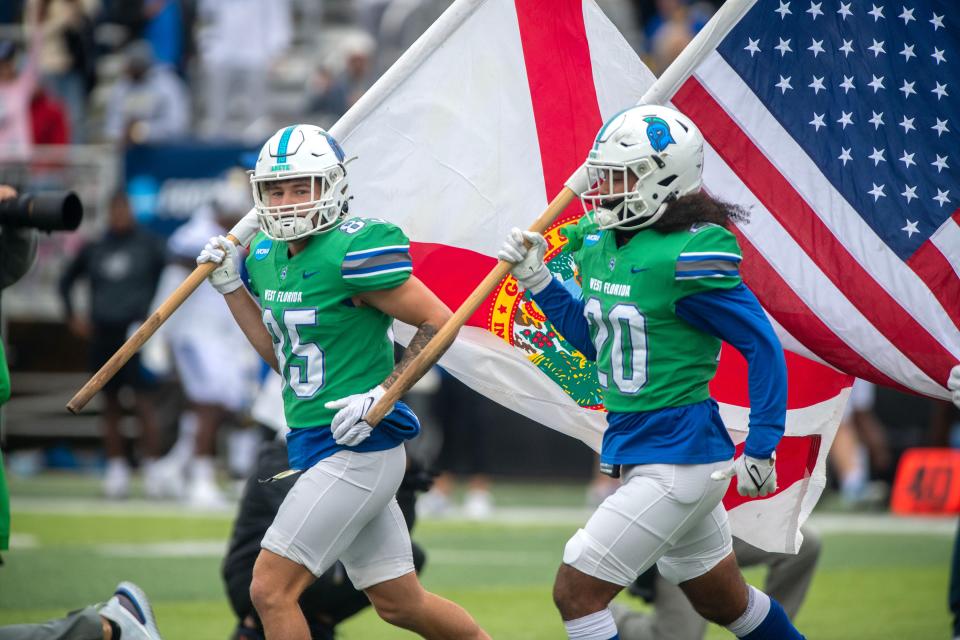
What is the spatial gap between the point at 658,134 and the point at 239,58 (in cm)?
1296

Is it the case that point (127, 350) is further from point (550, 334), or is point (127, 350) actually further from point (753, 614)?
point (753, 614)

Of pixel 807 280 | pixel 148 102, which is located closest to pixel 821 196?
pixel 807 280

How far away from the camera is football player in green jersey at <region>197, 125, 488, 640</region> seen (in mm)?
5402

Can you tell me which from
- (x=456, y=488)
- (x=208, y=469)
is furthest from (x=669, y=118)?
(x=456, y=488)

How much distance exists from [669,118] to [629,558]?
59.2 inches

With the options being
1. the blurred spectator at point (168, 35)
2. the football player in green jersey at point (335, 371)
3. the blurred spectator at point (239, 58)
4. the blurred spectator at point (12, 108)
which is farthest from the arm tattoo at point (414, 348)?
the blurred spectator at point (168, 35)

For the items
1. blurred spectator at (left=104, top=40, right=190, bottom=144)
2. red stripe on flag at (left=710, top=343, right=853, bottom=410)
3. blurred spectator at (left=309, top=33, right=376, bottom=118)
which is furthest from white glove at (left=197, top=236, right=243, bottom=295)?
blurred spectator at (left=104, top=40, right=190, bottom=144)

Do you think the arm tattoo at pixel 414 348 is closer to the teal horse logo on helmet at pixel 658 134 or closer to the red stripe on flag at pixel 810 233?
the teal horse logo on helmet at pixel 658 134

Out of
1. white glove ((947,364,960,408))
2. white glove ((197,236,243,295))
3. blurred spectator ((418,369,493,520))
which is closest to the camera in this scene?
white glove ((197,236,243,295))

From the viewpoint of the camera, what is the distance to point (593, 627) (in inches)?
202

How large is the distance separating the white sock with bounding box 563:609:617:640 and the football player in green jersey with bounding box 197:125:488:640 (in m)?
0.56

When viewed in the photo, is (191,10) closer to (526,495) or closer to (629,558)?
(526,495)

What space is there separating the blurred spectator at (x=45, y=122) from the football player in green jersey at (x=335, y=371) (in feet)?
37.0

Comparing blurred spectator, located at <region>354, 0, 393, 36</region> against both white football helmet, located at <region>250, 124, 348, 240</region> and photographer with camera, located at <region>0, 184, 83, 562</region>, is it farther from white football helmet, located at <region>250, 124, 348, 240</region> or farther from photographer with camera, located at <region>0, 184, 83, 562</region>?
white football helmet, located at <region>250, 124, 348, 240</region>
